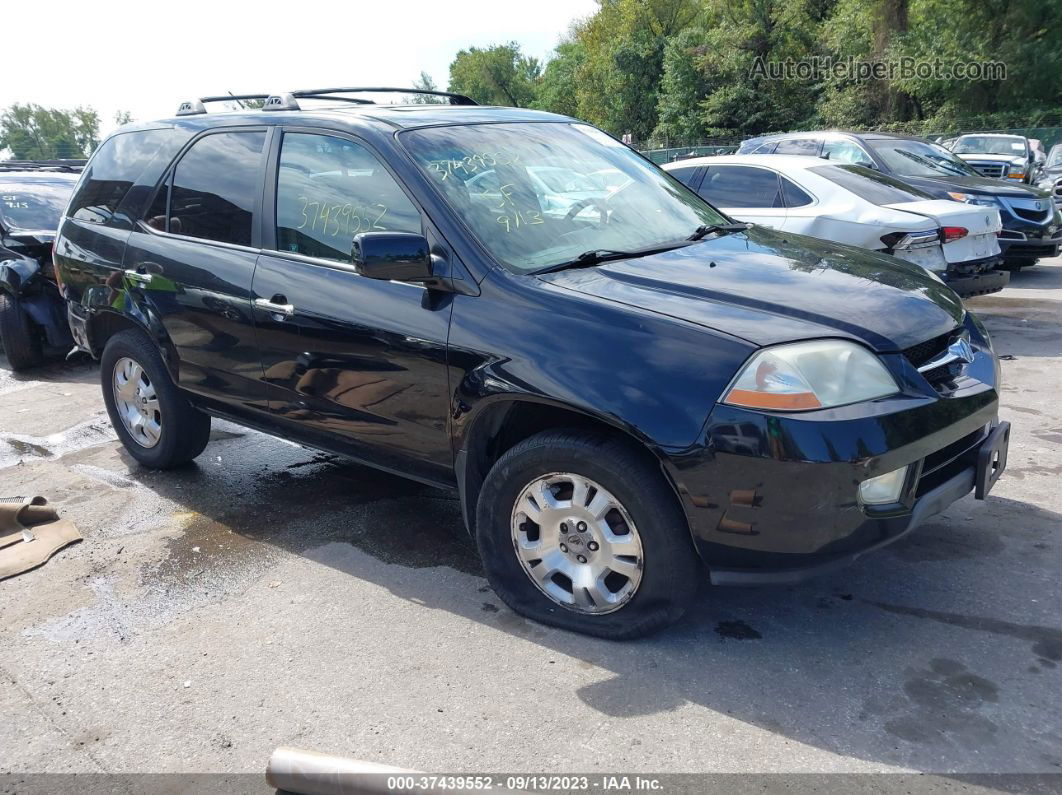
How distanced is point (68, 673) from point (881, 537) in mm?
2871

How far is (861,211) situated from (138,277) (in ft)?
18.5

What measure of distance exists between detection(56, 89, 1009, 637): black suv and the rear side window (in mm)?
3755

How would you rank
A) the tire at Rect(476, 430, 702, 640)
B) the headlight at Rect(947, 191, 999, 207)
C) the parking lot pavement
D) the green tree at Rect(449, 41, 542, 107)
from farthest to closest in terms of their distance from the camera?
the green tree at Rect(449, 41, 542, 107) → the headlight at Rect(947, 191, 999, 207) → the tire at Rect(476, 430, 702, 640) → the parking lot pavement

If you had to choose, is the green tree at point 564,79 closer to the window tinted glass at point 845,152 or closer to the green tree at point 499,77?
Result: the green tree at point 499,77

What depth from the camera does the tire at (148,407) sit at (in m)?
4.95

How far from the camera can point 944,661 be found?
3.03m

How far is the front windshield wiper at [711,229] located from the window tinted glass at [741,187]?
3.95 meters

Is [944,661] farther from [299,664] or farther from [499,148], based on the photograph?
[499,148]

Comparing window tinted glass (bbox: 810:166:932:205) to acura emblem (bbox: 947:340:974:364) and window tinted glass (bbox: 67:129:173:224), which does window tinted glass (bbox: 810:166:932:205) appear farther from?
window tinted glass (bbox: 67:129:173:224)

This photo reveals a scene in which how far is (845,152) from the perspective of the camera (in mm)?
10508

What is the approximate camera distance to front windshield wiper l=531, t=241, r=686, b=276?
11.3ft

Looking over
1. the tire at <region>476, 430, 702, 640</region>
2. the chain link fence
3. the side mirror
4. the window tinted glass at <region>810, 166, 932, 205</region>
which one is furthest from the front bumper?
the chain link fence

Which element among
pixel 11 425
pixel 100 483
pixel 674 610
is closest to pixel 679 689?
pixel 674 610

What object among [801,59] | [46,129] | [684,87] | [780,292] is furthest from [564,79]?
[780,292]
